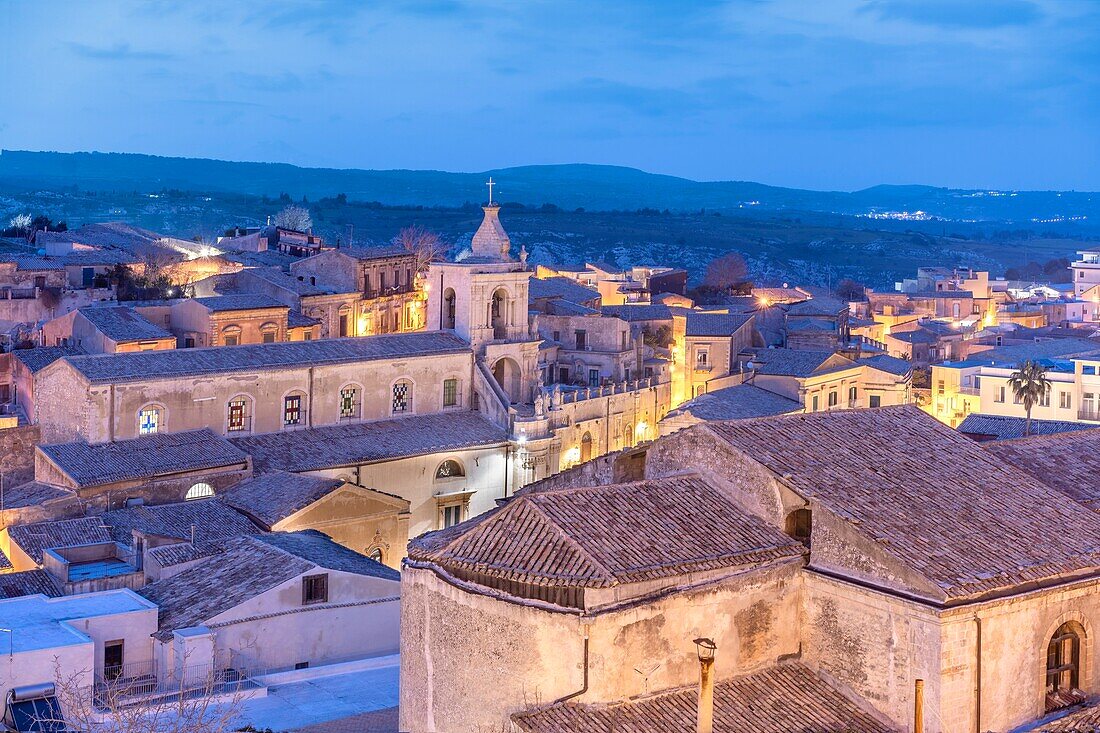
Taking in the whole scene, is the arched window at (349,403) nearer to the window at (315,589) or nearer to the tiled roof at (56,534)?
the tiled roof at (56,534)

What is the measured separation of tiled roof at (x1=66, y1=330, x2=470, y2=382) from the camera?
40.0 meters

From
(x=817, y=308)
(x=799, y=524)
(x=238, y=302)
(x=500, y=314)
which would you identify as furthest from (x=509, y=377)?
(x=817, y=308)

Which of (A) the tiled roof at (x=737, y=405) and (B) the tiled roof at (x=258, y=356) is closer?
(B) the tiled roof at (x=258, y=356)

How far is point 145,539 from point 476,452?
15.9 meters

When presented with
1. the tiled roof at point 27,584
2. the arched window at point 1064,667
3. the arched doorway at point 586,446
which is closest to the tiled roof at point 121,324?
the arched doorway at point 586,446

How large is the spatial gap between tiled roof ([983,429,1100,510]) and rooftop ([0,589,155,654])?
15.4m

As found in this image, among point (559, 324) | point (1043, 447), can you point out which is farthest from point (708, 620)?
point (559, 324)

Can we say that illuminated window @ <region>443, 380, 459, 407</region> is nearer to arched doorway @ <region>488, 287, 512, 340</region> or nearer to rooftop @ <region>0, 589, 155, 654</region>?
arched doorway @ <region>488, 287, 512, 340</region>

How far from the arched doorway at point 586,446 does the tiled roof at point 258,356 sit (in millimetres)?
6405

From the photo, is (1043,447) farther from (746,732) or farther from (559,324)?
(559,324)

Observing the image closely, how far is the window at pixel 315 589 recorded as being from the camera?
28.0 m

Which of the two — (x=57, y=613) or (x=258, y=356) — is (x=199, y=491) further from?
(x=57, y=613)

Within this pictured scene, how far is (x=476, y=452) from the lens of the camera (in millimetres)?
45875

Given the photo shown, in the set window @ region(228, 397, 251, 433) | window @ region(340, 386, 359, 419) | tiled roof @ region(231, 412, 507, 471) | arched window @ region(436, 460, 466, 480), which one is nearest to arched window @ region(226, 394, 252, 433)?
window @ region(228, 397, 251, 433)
